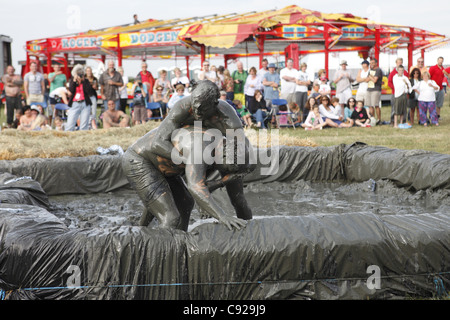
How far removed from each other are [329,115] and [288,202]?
6.88 m

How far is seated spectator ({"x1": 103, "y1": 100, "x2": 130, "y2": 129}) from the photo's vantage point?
12.9m

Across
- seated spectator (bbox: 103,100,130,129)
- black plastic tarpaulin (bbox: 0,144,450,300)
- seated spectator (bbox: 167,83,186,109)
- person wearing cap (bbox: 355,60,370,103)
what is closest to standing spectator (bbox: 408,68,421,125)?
person wearing cap (bbox: 355,60,370,103)

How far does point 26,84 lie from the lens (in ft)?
45.8

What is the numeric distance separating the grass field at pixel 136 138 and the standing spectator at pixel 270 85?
142 cm

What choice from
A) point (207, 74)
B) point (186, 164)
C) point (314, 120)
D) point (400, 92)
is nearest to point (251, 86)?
point (207, 74)

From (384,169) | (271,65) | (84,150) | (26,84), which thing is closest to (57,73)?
(26,84)

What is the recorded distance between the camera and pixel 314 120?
12906 millimetres

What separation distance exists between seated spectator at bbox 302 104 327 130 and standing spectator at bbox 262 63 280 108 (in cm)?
106

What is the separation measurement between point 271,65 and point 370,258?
10.8 metres

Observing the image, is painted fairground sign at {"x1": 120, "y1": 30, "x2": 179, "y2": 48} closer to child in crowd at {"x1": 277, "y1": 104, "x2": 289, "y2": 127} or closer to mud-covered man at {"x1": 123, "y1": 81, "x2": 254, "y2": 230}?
child in crowd at {"x1": 277, "y1": 104, "x2": 289, "y2": 127}

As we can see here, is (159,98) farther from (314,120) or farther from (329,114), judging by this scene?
(329,114)

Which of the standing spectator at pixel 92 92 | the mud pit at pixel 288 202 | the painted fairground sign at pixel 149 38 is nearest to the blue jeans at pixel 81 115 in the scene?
the standing spectator at pixel 92 92

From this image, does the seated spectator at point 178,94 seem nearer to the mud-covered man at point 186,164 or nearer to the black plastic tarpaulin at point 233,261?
the mud-covered man at point 186,164
